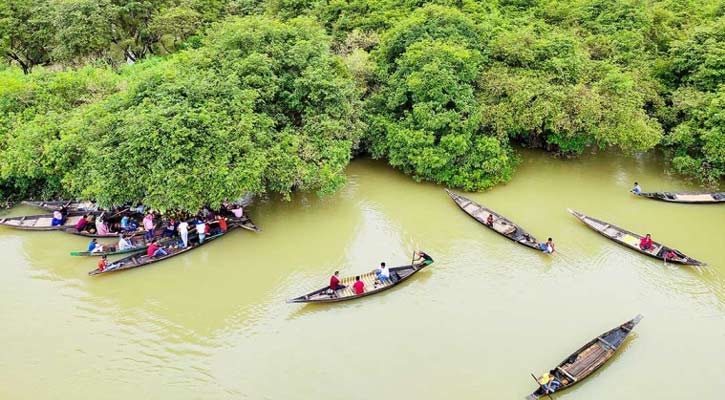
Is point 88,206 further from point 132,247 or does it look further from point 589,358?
point 589,358

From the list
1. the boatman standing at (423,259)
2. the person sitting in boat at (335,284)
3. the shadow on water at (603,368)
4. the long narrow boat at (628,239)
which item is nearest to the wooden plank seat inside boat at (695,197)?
the long narrow boat at (628,239)

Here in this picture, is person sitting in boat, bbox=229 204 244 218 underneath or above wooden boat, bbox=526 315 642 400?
above

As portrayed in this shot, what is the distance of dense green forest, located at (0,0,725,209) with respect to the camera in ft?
47.8

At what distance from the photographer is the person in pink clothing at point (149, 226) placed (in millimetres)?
15172

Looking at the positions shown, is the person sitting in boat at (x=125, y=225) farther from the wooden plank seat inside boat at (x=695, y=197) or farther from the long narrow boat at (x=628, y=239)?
the wooden plank seat inside boat at (x=695, y=197)

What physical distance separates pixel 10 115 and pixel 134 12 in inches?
431

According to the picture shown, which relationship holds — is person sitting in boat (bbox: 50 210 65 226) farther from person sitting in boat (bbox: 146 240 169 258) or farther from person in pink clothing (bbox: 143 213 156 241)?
person sitting in boat (bbox: 146 240 169 258)

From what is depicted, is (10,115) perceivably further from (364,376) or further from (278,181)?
(364,376)

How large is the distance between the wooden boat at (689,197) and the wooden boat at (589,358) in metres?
7.19

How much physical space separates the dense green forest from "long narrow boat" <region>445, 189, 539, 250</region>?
1.09 m

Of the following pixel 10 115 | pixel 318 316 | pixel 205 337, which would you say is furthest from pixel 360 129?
pixel 10 115

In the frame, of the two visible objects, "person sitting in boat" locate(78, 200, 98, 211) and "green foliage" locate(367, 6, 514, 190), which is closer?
"person sitting in boat" locate(78, 200, 98, 211)

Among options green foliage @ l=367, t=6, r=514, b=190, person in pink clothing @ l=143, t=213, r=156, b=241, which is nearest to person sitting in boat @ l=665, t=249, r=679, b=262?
green foliage @ l=367, t=6, r=514, b=190

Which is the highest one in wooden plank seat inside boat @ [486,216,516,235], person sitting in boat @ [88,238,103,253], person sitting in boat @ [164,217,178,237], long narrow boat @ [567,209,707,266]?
long narrow boat @ [567,209,707,266]
